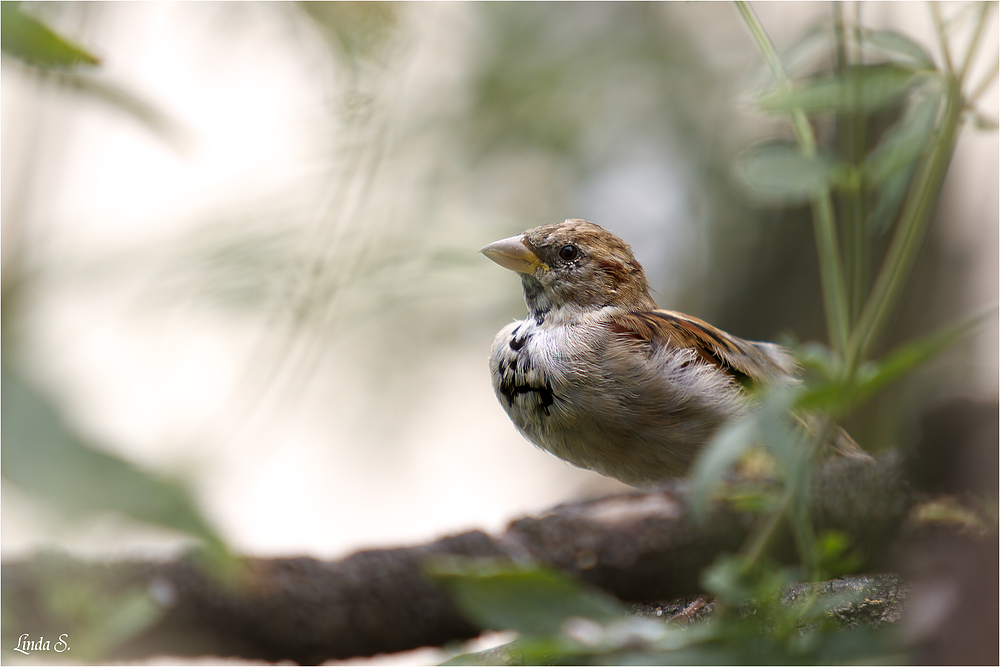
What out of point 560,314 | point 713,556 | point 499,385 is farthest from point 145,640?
point 713,556

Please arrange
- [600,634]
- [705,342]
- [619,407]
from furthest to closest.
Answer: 1. [705,342]
2. [619,407]
3. [600,634]

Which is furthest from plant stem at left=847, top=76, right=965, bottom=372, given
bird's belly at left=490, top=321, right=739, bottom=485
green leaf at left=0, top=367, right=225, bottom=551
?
green leaf at left=0, top=367, right=225, bottom=551

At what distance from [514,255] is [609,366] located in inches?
24.2

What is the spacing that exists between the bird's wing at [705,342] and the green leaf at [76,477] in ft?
6.84

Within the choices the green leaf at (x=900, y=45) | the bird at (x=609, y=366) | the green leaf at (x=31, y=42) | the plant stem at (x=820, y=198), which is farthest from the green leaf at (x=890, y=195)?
the green leaf at (x=31, y=42)

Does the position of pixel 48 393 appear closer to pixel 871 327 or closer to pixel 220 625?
pixel 871 327

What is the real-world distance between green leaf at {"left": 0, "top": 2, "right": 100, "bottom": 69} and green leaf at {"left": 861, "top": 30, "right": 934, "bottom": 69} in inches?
57.2

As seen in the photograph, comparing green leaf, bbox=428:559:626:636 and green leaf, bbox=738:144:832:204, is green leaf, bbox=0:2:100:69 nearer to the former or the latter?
green leaf, bbox=428:559:626:636

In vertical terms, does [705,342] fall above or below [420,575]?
above

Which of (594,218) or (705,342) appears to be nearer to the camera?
(705,342)

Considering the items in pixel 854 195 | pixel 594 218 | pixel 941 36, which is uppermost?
pixel 594 218

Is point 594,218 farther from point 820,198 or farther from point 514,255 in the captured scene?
point 820,198

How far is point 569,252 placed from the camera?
274 cm

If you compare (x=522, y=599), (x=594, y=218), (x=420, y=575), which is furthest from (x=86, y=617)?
(x=594, y=218)
